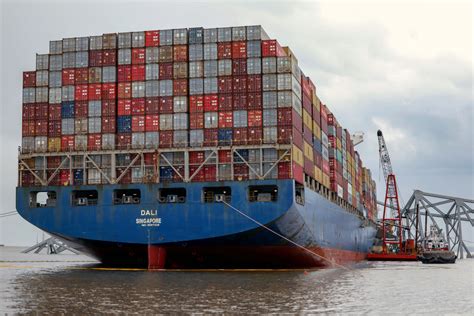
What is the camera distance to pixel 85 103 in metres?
60.3

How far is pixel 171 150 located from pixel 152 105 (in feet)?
15.1

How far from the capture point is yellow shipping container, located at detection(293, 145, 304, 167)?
56463 mm

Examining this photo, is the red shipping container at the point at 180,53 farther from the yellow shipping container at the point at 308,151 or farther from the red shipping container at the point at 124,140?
the yellow shipping container at the point at 308,151

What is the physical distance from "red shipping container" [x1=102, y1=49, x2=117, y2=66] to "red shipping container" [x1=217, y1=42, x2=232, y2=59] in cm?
913

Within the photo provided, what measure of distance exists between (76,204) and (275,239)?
16339 millimetres

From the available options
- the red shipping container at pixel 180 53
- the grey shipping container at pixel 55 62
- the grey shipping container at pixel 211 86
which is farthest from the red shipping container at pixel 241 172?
the grey shipping container at pixel 55 62

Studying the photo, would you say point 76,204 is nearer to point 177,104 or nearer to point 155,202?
point 155,202

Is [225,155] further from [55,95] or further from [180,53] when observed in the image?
[55,95]

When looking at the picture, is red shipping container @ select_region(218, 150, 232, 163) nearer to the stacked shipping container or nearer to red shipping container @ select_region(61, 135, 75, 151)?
the stacked shipping container

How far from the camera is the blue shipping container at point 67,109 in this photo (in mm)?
60562

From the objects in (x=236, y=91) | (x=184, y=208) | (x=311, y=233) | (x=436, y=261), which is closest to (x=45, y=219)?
(x=184, y=208)

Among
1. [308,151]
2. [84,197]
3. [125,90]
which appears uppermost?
[125,90]

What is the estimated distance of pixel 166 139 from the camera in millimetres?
57719

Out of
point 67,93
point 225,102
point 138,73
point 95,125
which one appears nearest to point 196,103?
point 225,102
